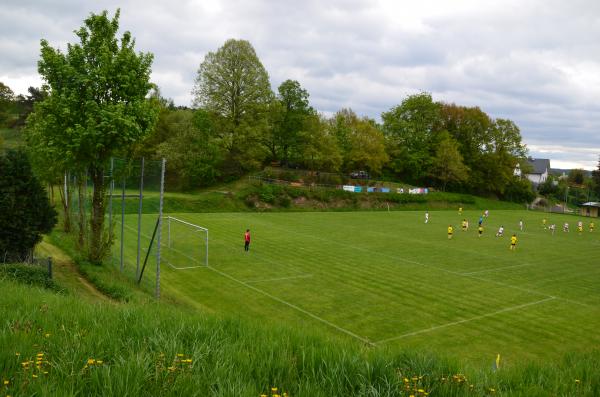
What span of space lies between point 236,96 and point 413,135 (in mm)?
38956

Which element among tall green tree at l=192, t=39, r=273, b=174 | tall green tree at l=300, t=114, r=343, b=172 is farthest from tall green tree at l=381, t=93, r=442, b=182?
tall green tree at l=192, t=39, r=273, b=174

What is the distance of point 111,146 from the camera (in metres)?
16.8

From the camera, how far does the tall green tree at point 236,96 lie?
195ft

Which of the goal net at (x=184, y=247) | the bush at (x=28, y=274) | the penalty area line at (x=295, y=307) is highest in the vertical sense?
the bush at (x=28, y=274)

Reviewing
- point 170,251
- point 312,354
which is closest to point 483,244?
point 170,251

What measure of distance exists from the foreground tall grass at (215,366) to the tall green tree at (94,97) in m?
11.2

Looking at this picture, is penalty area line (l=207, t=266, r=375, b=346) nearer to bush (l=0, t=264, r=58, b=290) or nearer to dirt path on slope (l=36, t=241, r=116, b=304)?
dirt path on slope (l=36, t=241, r=116, b=304)

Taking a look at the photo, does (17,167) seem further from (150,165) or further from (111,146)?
(150,165)

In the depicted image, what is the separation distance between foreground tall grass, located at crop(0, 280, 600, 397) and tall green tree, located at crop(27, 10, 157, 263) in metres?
11.2

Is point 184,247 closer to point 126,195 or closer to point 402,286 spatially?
point 126,195

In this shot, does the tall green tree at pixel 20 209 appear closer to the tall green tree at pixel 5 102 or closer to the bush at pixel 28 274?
the bush at pixel 28 274

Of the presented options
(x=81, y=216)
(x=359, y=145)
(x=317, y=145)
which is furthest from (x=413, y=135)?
(x=81, y=216)

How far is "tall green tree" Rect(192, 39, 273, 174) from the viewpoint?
59.5 m

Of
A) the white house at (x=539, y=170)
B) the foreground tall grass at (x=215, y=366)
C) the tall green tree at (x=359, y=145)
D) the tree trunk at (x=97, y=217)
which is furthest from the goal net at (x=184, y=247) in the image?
the white house at (x=539, y=170)
